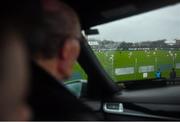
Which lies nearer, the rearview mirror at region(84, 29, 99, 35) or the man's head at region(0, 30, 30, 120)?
the man's head at region(0, 30, 30, 120)

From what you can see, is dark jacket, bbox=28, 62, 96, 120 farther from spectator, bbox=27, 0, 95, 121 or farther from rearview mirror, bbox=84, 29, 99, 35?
rearview mirror, bbox=84, 29, 99, 35

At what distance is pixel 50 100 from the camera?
147 cm

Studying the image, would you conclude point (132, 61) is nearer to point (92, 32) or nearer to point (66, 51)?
point (92, 32)

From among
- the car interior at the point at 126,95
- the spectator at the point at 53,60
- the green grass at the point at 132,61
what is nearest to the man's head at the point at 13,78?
the spectator at the point at 53,60

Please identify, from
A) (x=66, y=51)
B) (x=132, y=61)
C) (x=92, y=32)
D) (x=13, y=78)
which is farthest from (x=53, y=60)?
(x=132, y=61)

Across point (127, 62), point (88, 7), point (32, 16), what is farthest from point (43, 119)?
point (127, 62)

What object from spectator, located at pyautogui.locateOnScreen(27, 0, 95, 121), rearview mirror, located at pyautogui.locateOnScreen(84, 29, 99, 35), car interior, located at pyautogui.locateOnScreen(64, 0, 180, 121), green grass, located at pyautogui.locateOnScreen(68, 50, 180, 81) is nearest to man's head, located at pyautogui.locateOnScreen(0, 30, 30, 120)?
spectator, located at pyautogui.locateOnScreen(27, 0, 95, 121)

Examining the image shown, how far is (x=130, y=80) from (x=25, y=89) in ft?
8.36

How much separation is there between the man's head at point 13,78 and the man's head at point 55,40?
0.04 metres

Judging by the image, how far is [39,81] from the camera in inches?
56.2

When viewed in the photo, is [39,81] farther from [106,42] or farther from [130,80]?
[130,80]

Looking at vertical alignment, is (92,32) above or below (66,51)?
below

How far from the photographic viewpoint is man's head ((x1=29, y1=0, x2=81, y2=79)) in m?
1.36

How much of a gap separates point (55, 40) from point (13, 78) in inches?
7.2
